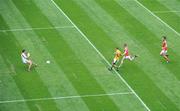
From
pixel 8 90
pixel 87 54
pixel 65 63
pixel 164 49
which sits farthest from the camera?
pixel 87 54

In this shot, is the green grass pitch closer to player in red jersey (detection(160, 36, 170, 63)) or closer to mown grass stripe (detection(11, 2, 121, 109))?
mown grass stripe (detection(11, 2, 121, 109))

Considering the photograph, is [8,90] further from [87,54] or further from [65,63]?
[87,54]

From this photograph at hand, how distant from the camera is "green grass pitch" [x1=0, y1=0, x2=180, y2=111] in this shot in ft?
103

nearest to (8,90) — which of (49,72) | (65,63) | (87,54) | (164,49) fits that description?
(49,72)

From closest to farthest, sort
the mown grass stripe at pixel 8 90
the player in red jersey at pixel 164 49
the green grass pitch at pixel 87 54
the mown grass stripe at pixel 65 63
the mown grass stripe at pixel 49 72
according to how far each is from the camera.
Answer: the mown grass stripe at pixel 8 90, the mown grass stripe at pixel 49 72, the green grass pitch at pixel 87 54, the mown grass stripe at pixel 65 63, the player in red jersey at pixel 164 49

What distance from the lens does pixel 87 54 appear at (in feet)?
123

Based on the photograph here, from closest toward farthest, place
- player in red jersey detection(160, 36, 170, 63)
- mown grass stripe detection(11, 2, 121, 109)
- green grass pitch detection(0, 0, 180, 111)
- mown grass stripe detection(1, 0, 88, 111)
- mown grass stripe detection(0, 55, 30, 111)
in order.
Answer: mown grass stripe detection(0, 55, 30, 111) → mown grass stripe detection(1, 0, 88, 111) → green grass pitch detection(0, 0, 180, 111) → mown grass stripe detection(11, 2, 121, 109) → player in red jersey detection(160, 36, 170, 63)

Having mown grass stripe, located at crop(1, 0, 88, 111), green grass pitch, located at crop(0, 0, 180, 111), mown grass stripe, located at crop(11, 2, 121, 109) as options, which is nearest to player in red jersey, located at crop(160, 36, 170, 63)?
green grass pitch, located at crop(0, 0, 180, 111)

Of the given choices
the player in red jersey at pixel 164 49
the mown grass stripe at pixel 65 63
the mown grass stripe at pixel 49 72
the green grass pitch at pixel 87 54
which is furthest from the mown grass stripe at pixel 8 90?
the player in red jersey at pixel 164 49

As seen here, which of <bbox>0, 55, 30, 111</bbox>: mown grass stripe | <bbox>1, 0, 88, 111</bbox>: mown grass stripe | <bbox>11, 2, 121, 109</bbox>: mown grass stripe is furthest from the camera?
<bbox>11, 2, 121, 109</bbox>: mown grass stripe

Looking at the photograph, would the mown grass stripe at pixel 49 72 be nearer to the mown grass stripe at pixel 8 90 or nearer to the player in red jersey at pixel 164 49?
the mown grass stripe at pixel 8 90

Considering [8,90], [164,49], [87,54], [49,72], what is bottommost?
[8,90]

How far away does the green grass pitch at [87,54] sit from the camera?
103 ft

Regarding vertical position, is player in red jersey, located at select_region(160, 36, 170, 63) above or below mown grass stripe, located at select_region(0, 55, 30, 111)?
above
